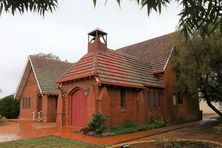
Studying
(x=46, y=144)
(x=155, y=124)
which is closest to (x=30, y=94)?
(x=155, y=124)

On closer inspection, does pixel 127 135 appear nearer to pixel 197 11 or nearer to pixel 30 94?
pixel 197 11

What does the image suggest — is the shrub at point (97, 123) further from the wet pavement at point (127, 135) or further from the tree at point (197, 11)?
the tree at point (197, 11)

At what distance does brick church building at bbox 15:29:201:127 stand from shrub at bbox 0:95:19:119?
143 inches

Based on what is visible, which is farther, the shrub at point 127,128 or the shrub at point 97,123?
the shrub at point 127,128

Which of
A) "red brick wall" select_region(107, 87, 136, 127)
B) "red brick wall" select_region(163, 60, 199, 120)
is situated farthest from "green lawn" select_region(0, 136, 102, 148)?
"red brick wall" select_region(163, 60, 199, 120)

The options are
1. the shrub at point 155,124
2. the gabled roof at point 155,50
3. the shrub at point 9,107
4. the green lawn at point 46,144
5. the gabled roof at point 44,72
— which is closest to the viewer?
the green lawn at point 46,144

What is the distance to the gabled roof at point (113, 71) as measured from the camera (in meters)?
17.0

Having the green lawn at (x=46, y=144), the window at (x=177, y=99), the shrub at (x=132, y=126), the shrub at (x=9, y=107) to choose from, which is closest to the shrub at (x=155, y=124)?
the shrub at (x=132, y=126)

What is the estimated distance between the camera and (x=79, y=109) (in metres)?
18.3

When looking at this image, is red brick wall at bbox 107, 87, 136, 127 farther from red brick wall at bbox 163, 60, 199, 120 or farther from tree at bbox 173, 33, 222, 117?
red brick wall at bbox 163, 60, 199, 120

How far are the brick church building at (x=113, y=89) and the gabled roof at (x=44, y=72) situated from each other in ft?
0.37

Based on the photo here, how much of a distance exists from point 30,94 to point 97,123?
54.3ft

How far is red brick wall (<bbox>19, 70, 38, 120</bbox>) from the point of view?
27.9m

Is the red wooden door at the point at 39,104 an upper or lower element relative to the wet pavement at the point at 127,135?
upper
